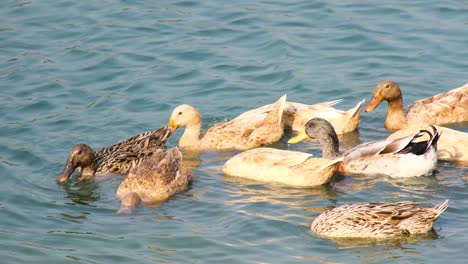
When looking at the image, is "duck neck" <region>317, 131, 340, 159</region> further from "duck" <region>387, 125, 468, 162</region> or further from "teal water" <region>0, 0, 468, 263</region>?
"duck" <region>387, 125, 468, 162</region>

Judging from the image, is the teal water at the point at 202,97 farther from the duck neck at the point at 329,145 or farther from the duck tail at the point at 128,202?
the duck neck at the point at 329,145

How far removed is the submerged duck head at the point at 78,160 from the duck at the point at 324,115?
3.17m

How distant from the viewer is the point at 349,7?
1972cm

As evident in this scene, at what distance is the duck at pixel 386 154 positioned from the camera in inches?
498

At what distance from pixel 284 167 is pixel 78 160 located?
8.97 feet

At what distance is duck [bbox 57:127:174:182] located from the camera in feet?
43.3

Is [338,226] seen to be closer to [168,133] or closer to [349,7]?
[168,133]

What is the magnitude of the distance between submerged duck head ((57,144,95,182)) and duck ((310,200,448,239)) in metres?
3.78


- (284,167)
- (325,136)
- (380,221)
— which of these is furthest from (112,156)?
(380,221)

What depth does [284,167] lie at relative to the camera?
12.7 meters

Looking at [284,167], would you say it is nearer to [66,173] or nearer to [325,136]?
[325,136]

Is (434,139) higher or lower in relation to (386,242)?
higher

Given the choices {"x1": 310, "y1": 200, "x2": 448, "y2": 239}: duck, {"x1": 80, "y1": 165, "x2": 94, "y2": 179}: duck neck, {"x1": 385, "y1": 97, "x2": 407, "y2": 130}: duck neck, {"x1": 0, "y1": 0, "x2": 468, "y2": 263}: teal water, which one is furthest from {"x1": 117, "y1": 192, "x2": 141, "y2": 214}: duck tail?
{"x1": 385, "y1": 97, "x2": 407, "y2": 130}: duck neck

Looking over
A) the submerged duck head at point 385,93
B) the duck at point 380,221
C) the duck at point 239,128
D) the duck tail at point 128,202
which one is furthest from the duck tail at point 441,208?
the submerged duck head at point 385,93
